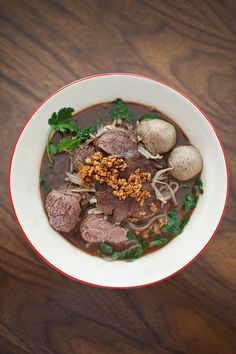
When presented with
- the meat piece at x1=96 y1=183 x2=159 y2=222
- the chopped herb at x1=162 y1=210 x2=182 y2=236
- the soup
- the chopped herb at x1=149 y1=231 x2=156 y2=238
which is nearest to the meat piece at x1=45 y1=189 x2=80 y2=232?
the soup

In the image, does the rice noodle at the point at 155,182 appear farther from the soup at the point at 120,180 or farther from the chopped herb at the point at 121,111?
the chopped herb at the point at 121,111

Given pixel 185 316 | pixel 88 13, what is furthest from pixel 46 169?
pixel 185 316

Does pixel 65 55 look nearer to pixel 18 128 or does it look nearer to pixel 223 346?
pixel 18 128

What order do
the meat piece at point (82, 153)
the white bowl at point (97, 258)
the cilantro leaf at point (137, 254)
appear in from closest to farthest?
the white bowl at point (97, 258) → the meat piece at point (82, 153) → the cilantro leaf at point (137, 254)

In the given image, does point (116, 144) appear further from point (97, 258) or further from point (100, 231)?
point (97, 258)

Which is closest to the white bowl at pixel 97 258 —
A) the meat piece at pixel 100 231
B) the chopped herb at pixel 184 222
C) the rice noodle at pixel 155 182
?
the chopped herb at pixel 184 222

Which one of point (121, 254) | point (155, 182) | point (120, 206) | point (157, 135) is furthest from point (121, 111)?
point (121, 254)

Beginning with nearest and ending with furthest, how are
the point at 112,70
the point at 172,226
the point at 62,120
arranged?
1. the point at 62,120
2. the point at 172,226
3. the point at 112,70
